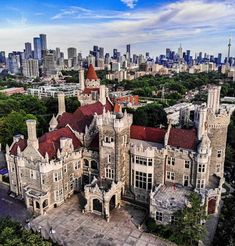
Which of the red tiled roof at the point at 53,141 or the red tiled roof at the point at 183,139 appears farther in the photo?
the red tiled roof at the point at 53,141

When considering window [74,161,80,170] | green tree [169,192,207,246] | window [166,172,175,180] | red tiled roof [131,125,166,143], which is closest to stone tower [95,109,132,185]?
red tiled roof [131,125,166,143]

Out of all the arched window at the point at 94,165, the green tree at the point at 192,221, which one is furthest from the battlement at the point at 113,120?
the green tree at the point at 192,221

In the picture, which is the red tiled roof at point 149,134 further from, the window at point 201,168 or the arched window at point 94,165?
the arched window at point 94,165

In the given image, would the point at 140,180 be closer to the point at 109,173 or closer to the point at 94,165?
the point at 109,173

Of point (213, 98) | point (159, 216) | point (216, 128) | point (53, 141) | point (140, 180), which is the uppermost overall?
point (213, 98)

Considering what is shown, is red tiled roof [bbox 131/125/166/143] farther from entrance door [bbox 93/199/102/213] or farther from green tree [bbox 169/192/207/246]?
green tree [bbox 169/192/207/246]

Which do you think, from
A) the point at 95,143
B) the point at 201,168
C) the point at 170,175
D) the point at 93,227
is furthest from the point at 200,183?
the point at 95,143

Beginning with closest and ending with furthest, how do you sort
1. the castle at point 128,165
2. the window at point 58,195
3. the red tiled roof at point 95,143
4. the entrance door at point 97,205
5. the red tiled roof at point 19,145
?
the castle at point 128,165
the entrance door at point 97,205
the window at point 58,195
the red tiled roof at point 19,145
the red tiled roof at point 95,143
